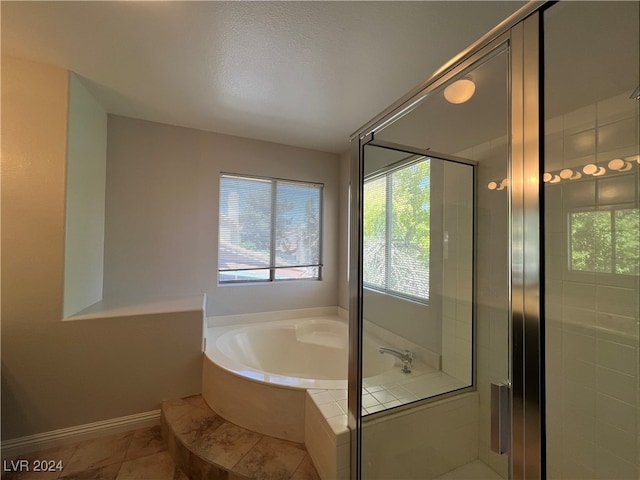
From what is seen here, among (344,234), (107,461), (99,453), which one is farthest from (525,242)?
(99,453)

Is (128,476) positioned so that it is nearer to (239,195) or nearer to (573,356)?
(239,195)

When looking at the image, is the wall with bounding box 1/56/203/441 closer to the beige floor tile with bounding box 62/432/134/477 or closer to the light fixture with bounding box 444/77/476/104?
the beige floor tile with bounding box 62/432/134/477

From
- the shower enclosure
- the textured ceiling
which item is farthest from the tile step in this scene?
the textured ceiling

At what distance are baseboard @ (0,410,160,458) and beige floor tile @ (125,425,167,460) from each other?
50 mm

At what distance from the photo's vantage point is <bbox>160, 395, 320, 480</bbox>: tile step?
1.43 metres

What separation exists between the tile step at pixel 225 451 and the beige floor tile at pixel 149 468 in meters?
0.05

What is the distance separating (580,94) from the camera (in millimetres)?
1311

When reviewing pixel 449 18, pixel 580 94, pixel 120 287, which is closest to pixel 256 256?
pixel 120 287

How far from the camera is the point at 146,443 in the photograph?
1.85 metres

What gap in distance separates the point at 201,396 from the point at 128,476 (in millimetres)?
602

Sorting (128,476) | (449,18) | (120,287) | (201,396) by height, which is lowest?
(128,476)

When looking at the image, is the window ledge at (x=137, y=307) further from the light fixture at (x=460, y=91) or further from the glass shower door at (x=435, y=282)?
the light fixture at (x=460, y=91)

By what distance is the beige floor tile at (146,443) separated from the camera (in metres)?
1.76

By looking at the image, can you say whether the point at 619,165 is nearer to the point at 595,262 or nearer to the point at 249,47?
the point at 595,262
